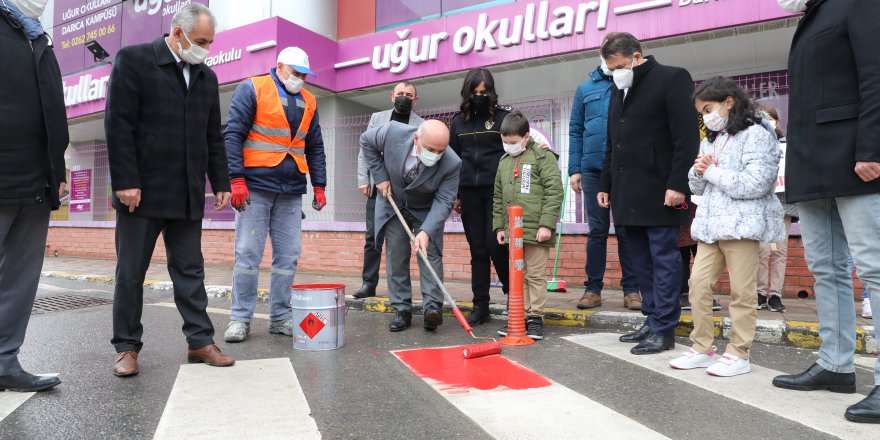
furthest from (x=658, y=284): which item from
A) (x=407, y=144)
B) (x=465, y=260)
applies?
(x=465, y=260)

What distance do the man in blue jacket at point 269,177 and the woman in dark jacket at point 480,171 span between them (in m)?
1.30

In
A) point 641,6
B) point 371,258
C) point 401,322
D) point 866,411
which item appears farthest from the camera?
point 641,6

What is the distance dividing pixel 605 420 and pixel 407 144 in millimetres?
2737

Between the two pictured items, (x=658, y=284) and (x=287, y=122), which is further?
(x=287, y=122)

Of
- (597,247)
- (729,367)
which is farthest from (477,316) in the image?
(729,367)

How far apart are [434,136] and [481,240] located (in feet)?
3.40

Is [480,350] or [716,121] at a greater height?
[716,121]

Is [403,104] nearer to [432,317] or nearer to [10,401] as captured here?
[432,317]

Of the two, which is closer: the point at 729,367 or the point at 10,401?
the point at 10,401

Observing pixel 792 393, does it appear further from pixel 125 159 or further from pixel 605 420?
pixel 125 159

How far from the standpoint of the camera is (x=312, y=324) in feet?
12.6

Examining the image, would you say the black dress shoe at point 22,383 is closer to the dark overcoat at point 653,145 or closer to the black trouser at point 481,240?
the black trouser at point 481,240

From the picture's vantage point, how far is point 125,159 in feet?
10.2

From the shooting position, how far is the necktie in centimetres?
451
